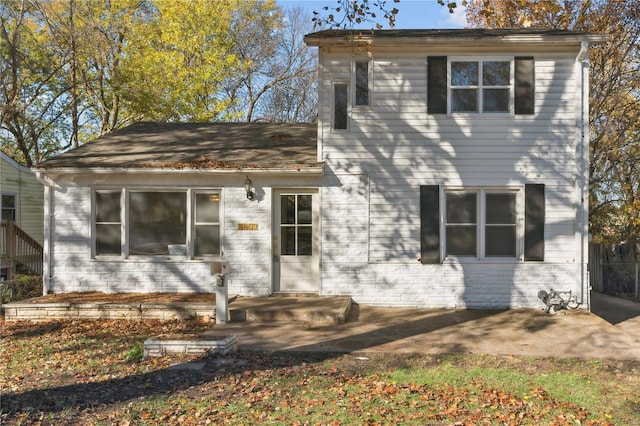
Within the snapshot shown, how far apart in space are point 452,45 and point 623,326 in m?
6.46

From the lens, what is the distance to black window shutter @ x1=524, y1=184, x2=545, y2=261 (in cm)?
1041

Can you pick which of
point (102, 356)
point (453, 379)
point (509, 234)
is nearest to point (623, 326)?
point (509, 234)

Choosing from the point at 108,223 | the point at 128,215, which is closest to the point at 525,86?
the point at 128,215

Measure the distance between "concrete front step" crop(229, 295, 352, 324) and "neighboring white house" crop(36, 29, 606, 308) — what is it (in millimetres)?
914

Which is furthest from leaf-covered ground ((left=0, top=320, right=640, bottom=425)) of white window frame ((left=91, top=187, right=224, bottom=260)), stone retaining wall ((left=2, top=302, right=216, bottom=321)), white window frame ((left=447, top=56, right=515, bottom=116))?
white window frame ((left=447, top=56, right=515, bottom=116))

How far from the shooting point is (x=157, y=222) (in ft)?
36.4

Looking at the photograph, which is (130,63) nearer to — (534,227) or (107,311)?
(107,311)

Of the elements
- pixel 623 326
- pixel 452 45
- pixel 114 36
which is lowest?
pixel 623 326

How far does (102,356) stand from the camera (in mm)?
7098

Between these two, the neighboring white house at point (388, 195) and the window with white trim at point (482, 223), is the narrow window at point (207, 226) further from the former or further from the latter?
the window with white trim at point (482, 223)

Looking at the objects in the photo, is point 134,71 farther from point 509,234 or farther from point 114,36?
point 509,234

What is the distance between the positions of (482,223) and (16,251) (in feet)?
45.5

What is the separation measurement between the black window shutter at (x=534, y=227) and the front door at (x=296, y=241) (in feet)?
14.5

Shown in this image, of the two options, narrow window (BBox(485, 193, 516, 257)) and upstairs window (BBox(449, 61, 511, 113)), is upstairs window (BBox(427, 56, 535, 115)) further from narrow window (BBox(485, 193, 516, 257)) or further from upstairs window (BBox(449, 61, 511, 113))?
narrow window (BBox(485, 193, 516, 257))
